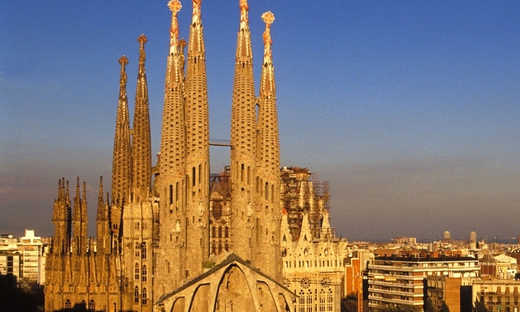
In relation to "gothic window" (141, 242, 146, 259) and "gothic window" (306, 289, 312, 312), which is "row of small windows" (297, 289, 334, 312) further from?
"gothic window" (141, 242, 146, 259)

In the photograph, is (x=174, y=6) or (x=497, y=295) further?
(x=497, y=295)

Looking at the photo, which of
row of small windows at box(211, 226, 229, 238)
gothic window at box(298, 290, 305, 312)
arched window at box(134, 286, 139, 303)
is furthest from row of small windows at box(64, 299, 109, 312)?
gothic window at box(298, 290, 305, 312)

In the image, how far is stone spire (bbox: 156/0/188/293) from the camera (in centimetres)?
5181

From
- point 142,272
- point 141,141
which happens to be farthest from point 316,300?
point 141,141

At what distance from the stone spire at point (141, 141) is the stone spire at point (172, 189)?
623cm

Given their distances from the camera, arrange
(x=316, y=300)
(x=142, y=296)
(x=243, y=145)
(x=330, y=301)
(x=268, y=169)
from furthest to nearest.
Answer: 1. (x=330, y=301)
2. (x=316, y=300)
3. (x=142, y=296)
4. (x=268, y=169)
5. (x=243, y=145)

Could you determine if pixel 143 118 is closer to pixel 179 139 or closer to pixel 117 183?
pixel 117 183

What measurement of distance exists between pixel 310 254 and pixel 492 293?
17.1 meters

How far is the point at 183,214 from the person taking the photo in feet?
171

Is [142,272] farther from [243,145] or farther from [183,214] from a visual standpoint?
[243,145]

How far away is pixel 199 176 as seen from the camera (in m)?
52.9

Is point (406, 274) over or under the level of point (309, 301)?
over

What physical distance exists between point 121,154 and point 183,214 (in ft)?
38.6

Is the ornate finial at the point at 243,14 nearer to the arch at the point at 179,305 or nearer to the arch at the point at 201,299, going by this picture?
the arch at the point at 201,299
